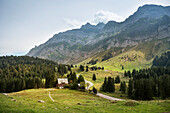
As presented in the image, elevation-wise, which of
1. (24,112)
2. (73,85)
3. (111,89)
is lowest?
(111,89)

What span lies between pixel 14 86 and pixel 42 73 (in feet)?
228

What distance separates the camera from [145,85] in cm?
8056

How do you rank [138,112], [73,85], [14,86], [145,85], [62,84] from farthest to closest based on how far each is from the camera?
[14,86] < [62,84] < [73,85] < [145,85] < [138,112]

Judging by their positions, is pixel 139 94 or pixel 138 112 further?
pixel 139 94

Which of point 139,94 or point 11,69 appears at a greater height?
point 11,69

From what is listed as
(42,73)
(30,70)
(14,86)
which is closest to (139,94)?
(14,86)

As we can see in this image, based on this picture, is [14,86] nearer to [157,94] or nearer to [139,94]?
[139,94]

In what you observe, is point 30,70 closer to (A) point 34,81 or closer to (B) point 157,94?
(A) point 34,81

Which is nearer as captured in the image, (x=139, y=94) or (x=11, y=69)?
(x=139, y=94)

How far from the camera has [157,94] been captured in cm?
8269

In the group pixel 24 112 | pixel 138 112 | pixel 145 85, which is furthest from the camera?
pixel 145 85

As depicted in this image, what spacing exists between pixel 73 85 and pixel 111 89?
130 feet

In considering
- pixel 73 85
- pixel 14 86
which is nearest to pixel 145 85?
pixel 73 85

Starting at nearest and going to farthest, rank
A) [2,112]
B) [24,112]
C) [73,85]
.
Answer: [2,112] < [24,112] < [73,85]
